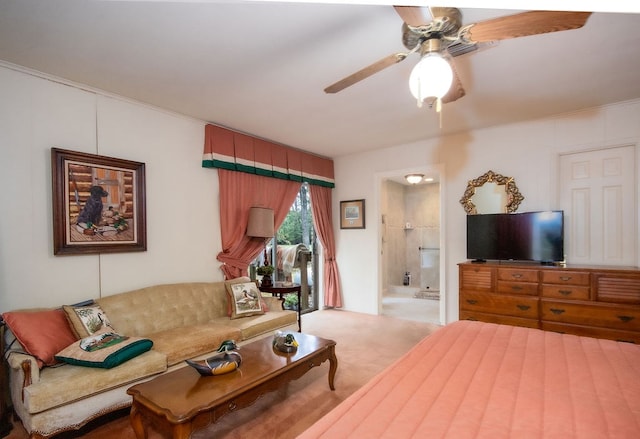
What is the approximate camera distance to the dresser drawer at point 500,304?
3.41 m

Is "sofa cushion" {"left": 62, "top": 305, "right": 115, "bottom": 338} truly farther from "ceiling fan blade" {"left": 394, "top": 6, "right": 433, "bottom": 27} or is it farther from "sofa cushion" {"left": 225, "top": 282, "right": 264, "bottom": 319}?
"ceiling fan blade" {"left": 394, "top": 6, "right": 433, "bottom": 27}

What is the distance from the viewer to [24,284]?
257cm

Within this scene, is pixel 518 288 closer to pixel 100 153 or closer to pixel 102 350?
pixel 102 350

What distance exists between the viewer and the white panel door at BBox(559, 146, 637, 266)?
11.1 feet

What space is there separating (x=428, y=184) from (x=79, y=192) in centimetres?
653

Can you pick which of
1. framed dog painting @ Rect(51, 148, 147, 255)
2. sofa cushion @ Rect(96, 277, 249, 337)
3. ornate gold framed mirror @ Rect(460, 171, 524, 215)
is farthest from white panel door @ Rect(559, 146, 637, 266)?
framed dog painting @ Rect(51, 148, 147, 255)

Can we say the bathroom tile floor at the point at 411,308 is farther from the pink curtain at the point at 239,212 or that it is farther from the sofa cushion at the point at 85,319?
the sofa cushion at the point at 85,319

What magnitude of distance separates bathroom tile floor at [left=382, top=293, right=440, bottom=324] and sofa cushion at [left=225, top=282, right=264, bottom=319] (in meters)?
2.44

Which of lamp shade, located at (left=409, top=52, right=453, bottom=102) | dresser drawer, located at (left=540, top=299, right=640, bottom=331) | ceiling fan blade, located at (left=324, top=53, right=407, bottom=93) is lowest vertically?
dresser drawer, located at (left=540, top=299, right=640, bottom=331)

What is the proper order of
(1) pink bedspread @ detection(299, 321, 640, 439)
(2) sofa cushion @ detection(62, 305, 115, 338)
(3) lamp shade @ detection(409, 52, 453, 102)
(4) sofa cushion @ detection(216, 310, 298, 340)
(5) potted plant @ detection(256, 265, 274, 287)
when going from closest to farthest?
(1) pink bedspread @ detection(299, 321, 640, 439) → (3) lamp shade @ detection(409, 52, 453, 102) → (2) sofa cushion @ detection(62, 305, 115, 338) → (4) sofa cushion @ detection(216, 310, 298, 340) → (5) potted plant @ detection(256, 265, 274, 287)

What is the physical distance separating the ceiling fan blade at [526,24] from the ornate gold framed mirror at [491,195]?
2735mm

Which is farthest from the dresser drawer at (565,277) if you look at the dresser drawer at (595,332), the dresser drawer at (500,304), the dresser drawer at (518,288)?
the dresser drawer at (595,332)

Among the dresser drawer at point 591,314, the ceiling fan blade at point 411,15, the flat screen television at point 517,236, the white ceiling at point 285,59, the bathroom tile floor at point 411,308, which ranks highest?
the white ceiling at point 285,59

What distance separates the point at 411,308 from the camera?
18.3 feet
